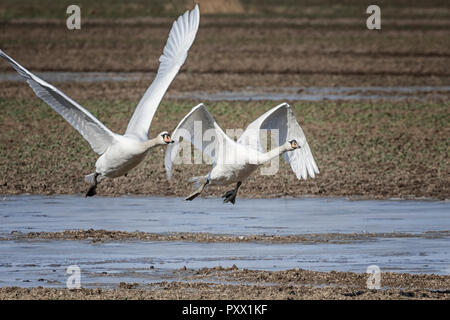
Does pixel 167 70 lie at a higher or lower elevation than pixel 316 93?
higher

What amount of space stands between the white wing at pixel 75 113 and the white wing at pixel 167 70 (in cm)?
37

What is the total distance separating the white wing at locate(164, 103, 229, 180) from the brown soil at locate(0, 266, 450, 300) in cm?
222

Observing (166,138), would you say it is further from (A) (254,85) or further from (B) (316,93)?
(A) (254,85)

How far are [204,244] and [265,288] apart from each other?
2690 millimetres

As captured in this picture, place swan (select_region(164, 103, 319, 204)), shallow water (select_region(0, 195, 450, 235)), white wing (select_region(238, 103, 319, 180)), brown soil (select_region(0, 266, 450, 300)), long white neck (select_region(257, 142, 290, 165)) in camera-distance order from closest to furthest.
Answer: brown soil (select_region(0, 266, 450, 300))
long white neck (select_region(257, 142, 290, 165))
swan (select_region(164, 103, 319, 204))
shallow water (select_region(0, 195, 450, 235))
white wing (select_region(238, 103, 319, 180))

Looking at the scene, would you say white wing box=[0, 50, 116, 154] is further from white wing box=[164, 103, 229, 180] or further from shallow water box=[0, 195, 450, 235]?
shallow water box=[0, 195, 450, 235]

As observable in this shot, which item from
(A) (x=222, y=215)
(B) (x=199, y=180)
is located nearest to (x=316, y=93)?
(A) (x=222, y=215)

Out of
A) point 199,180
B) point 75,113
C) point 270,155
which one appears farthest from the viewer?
point 199,180

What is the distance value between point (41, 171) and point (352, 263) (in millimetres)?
7389

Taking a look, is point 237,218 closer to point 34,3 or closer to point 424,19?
point 424,19

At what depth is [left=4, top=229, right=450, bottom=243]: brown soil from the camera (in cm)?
1295

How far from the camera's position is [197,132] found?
13367 millimetres

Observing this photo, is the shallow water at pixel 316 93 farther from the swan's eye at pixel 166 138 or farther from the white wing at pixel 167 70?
the swan's eye at pixel 166 138

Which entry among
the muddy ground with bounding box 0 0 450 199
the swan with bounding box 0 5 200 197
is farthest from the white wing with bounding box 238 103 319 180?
the muddy ground with bounding box 0 0 450 199
